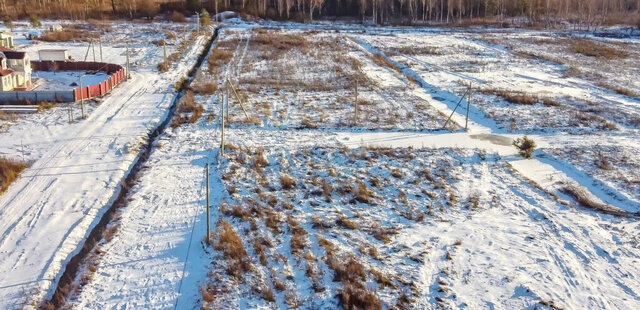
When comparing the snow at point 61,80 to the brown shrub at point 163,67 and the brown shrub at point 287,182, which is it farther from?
the brown shrub at point 287,182

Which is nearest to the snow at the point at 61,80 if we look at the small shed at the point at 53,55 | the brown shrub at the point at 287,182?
the small shed at the point at 53,55

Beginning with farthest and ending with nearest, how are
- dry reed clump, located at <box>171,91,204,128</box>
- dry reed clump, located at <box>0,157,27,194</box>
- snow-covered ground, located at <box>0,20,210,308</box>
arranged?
1. dry reed clump, located at <box>171,91,204,128</box>
2. dry reed clump, located at <box>0,157,27,194</box>
3. snow-covered ground, located at <box>0,20,210,308</box>

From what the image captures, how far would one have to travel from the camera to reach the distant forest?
225ft

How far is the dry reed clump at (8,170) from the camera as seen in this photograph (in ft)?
52.2

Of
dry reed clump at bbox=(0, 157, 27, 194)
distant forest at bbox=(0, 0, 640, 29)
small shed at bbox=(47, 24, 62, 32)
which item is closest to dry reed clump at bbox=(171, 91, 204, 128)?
dry reed clump at bbox=(0, 157, 27, 194)

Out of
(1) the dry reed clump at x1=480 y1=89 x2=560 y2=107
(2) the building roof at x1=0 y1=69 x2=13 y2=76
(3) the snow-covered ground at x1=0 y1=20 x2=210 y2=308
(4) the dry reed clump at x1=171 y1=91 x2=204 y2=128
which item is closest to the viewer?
(3) the snow-covered ground at x1=0 y1=20 x2=210 y2=308

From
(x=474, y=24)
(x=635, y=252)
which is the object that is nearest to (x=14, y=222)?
(x=635, y=252)

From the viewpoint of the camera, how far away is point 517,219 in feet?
47.8

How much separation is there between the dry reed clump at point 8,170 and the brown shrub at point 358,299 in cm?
1150

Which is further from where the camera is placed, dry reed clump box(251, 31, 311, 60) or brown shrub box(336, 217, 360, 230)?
dry reed clump box(251, 31, 311, 60)

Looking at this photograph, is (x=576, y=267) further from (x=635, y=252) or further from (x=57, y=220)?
(x=57, y=220)

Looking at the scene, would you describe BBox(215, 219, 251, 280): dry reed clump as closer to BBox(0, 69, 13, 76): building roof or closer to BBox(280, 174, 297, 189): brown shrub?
BBox(280, 174, 297, 189): brown shrub

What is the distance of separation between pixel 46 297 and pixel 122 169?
735 centimetres

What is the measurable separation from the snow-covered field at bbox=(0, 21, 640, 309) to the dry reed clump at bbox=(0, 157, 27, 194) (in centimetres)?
40
